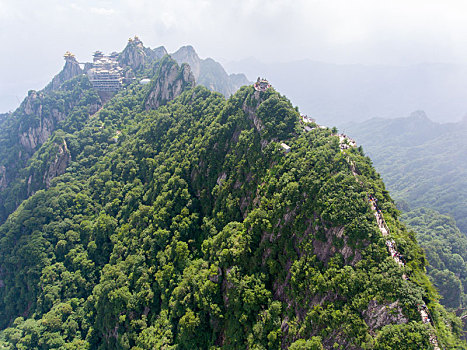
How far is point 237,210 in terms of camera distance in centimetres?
5691

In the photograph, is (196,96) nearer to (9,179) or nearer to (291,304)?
(291,304)

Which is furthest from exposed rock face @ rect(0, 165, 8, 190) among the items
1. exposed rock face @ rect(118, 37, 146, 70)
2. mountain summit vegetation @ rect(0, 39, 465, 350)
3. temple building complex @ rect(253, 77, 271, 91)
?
temple building complex @ rect(253, 77, 271, 91)

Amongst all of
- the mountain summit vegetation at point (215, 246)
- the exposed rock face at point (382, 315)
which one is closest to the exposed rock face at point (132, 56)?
the mountain summit vegetation at point (215, 246)

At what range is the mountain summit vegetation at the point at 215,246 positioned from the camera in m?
31.4

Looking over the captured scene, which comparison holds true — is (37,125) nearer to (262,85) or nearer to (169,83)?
(169,83)

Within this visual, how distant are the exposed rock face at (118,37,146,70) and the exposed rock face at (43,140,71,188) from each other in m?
98.0

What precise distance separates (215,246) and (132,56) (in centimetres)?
18494

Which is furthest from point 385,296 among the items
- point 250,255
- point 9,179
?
point 9,179

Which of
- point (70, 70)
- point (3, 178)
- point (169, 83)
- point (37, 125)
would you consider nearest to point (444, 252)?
point (169, 83)

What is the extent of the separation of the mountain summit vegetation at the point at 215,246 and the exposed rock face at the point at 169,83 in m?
14.7

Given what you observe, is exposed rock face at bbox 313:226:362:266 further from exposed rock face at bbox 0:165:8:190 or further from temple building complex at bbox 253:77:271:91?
exposed rock face at bbox 0:165:8:190

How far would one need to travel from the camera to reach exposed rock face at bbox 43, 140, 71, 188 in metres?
107

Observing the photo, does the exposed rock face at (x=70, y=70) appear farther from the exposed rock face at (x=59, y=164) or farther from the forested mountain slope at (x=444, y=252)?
the forested mountain slope at (x=444, y=252)

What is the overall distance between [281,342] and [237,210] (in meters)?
27.9
